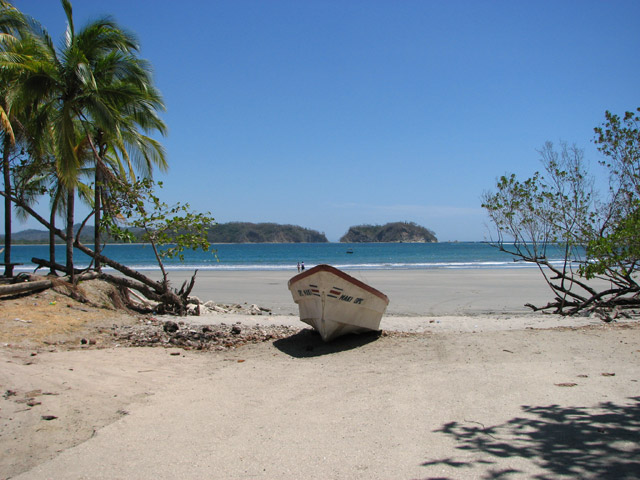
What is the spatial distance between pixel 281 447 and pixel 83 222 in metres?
11.1

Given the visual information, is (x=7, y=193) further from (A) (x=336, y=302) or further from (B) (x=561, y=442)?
(B) (x=561, y=442)

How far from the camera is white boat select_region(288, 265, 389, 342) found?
8359 mm

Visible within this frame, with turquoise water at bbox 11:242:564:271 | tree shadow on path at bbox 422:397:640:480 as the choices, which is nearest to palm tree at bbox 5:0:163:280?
turquoise water at bbox 11:242:564:271

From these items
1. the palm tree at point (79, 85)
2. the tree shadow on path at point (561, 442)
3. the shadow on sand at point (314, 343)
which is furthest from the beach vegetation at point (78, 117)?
the tree shadow on path at point (561, 442)

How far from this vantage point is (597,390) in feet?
17.5

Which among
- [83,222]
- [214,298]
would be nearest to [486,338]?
[83,222]

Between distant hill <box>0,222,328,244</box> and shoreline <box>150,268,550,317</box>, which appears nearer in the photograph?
shoreline <box>150,268,550,317</box>

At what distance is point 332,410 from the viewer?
16.1 ft

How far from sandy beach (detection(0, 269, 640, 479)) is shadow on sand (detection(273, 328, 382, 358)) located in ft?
0.26

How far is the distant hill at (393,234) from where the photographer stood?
6191 inches

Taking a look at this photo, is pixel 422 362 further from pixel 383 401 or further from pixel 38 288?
pixel 38 288

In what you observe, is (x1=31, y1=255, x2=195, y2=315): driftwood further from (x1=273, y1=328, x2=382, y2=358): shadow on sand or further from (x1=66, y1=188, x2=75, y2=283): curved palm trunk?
(x1=273, y1=328, x2=382, y2=358): shadow on sand

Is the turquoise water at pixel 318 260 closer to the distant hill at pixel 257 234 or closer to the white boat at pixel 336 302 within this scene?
the white boat at pixel 336 302

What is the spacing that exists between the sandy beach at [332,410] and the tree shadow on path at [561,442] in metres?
0.02
